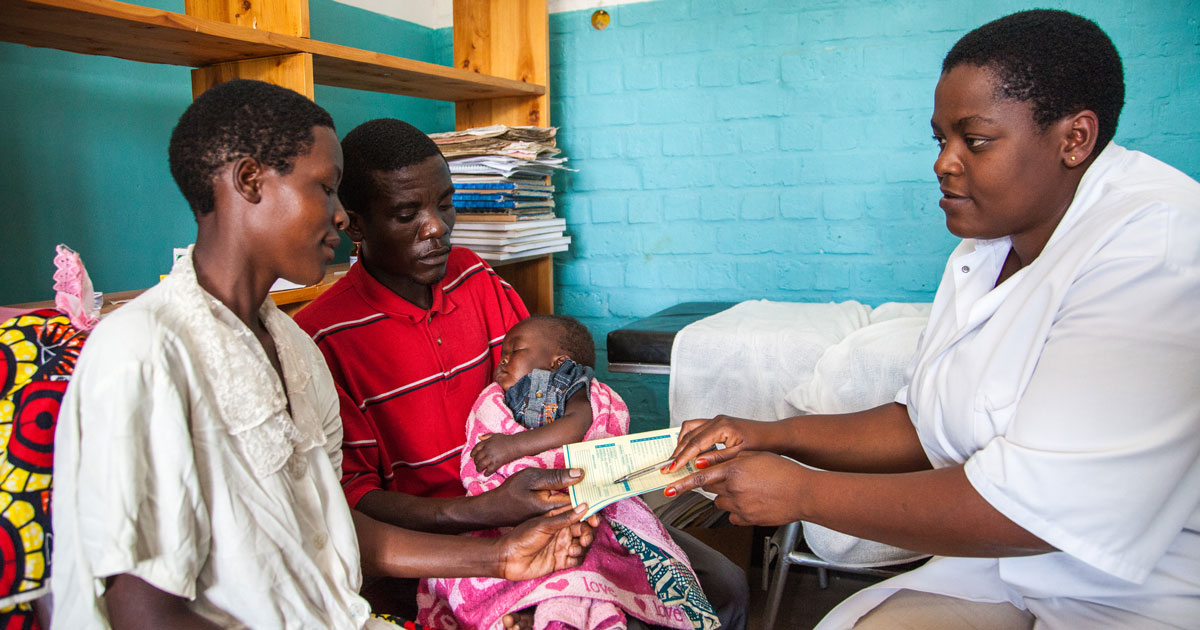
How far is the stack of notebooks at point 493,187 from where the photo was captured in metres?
2.79

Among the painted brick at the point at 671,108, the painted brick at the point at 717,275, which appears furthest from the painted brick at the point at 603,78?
the painted brick at the point at 717,275

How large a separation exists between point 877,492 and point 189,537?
3.32 feet

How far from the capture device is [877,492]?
4.08ft

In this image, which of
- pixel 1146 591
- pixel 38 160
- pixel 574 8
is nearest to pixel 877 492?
pixel 1146 591

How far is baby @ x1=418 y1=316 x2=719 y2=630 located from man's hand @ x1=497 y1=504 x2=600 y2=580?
6cm

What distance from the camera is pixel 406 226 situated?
1.64 meters

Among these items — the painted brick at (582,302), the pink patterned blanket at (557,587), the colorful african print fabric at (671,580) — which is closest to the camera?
the pink patterned blanket at (557,587)

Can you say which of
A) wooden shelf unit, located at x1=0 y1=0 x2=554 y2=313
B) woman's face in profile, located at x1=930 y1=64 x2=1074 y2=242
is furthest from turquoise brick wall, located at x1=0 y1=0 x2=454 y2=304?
woman's face in profile, located at x1=930 y1=64 x2=1074 y2=242

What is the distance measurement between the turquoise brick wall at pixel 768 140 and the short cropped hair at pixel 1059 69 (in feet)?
5.77

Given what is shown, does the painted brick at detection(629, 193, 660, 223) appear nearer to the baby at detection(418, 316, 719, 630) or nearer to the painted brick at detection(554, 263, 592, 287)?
the painted brick at detection(554, 263, 592, 287)

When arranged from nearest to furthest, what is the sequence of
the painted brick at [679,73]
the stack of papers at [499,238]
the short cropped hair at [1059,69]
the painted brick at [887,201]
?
1. the short cropped hair at [1059,69]
2. the stack of papers at [499,238]
3. the painted brick at [887,201]
4. the painted brick at [679,73]

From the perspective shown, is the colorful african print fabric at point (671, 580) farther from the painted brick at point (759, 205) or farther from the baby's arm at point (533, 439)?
the painted brick at point (759, 205)

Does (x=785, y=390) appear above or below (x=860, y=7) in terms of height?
below

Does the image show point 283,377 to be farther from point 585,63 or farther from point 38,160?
point 585,63
